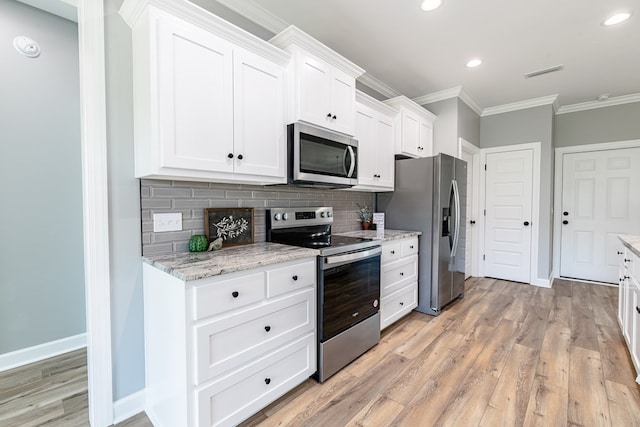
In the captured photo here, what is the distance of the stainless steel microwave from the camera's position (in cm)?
205

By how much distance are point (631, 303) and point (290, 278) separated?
2.59 m

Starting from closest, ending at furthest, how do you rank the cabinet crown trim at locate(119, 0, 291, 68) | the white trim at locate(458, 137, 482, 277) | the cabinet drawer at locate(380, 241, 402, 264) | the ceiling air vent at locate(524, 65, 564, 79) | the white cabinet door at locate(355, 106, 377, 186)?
1. the cabinet crown trim at locate(119, 0, 291, 68)
2. the cabinet drawer at locate(380, 241, 402, 264)
3. the white cabinet door at locate(355, 106, 377, 186)
4. the ceiling air vent at locate(524, 65, 564, 79)
5. the white trim at locate(458, 137, 482, 277)

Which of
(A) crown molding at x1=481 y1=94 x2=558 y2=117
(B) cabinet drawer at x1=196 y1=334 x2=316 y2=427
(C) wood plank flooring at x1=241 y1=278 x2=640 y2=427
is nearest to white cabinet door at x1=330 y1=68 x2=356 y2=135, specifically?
(B) cabinet drawer at x1=196 y1=334 x2=316 y2=427

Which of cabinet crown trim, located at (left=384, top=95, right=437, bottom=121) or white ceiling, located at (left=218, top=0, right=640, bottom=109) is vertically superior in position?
white ceiling, located at (left=218, top=0, right=640, bottom=109)

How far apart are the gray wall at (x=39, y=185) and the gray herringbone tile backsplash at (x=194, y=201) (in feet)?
3.84

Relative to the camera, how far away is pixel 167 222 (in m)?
1.77

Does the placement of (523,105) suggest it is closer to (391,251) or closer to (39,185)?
(391,251)

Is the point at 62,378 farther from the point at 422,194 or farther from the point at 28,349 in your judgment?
the point at 422,194

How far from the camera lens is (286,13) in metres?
2.25

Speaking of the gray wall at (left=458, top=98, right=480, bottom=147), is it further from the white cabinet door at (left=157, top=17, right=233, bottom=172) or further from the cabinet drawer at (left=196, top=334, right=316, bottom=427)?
the cabinet drawer at (left=196, top=334, right=316, bottom=427)

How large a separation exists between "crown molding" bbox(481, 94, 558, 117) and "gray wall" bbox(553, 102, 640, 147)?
0.40 meters

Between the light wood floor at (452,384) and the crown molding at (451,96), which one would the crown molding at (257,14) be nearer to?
the crown molding at (451,96)

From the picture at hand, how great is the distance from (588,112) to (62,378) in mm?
6903

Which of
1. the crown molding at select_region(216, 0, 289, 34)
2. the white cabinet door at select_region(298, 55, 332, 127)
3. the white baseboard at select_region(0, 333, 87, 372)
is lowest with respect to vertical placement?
the white baseboard at select_region(0, 333, 87, 372)
